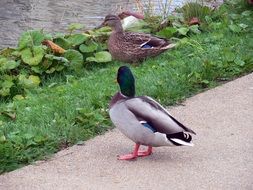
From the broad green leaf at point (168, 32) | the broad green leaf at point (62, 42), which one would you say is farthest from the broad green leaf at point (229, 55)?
the broad green leaf at point (62, 42)

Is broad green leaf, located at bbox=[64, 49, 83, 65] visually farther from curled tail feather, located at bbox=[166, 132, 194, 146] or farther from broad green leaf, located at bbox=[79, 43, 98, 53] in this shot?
curled tail feather, located at bbox=[166, 132, 194, 146]

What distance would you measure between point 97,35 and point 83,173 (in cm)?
512

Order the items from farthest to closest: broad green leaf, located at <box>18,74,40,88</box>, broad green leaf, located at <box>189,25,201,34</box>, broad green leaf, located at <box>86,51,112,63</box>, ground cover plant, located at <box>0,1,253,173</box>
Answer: broad green leaf, located at <box>189,25,201,34</box>, broad green leaf, located at <box>86,51,112,63</box>, broad green leaf, located at <box>18,74,40,88</box>, ground cover plant, located at <box>0,1,253,173</box>

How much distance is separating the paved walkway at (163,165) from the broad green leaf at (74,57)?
9.06 feet

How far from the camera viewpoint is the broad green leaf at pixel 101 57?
367 inches

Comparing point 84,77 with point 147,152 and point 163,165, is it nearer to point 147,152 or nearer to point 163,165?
point 147,152

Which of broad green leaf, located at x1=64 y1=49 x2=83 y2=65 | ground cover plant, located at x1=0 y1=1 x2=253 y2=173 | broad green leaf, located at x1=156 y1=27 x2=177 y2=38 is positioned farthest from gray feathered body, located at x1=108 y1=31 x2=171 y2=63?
broad green leaf, located at x1=156 y1=27 x2=177 y2=38

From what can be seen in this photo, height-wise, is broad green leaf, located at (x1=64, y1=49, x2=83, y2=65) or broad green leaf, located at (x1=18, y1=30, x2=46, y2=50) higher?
broad green leaf, located at (x1=18, y1=30, x2=46, y2=50)

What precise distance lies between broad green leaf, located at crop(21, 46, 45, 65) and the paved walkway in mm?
2881

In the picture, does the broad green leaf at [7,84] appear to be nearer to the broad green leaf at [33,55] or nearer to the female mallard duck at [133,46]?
the broad green leaf at [33,55]

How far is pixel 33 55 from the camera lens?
361 inches

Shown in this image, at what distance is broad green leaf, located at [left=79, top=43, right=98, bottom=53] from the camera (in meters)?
9.44

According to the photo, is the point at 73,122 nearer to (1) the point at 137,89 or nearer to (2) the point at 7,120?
(2) the point at 7,120

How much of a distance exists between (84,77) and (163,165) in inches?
134
